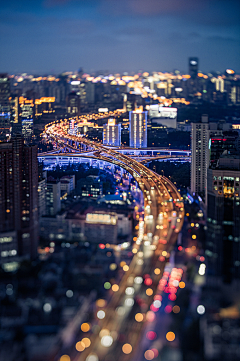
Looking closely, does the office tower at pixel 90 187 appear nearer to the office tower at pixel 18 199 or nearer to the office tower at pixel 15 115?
the office tower at pixel 18 199

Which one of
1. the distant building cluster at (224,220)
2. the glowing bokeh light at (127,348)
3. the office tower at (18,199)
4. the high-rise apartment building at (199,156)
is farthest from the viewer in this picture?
the high-rise apartment building at (199,156)

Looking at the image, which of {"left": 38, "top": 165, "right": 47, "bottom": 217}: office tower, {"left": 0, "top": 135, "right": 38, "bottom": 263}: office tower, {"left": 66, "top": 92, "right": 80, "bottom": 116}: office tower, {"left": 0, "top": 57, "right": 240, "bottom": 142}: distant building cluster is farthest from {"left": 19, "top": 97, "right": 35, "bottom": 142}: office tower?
{"left": 0, "top": 135, "right": 38, "bottom": 263}: office tower

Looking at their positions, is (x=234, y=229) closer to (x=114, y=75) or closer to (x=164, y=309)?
(x=164, y=309)

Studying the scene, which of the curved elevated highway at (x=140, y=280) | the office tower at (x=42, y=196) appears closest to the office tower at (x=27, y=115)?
the curved elevated highway at (x=140, y=280)

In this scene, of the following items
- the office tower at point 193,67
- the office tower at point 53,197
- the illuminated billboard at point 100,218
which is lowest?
the illuminated billboard at point 100,218

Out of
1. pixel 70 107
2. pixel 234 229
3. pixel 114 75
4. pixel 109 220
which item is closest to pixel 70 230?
pixel 109 220

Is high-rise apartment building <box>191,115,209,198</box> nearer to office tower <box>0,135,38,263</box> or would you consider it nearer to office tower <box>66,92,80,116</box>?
office tower <box>0,135,38,263</box>

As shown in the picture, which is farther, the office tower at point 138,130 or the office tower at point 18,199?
the office tower at point 138,130
